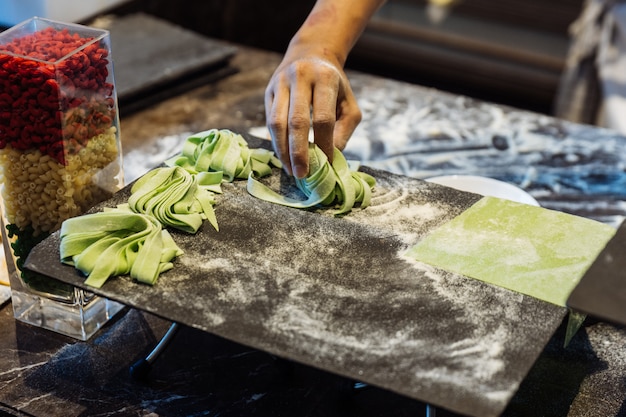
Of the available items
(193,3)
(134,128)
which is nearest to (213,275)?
(134,128)

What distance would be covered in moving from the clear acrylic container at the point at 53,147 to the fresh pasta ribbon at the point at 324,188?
265 mm

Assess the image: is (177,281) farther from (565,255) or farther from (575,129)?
(575,129)

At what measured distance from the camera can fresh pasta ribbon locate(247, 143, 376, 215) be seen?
134cm

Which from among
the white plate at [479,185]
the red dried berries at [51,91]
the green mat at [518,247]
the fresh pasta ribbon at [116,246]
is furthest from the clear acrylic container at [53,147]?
the white plate at [479,185]

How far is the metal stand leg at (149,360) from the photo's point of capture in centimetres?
128

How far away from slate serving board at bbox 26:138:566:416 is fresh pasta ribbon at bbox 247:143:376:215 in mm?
29

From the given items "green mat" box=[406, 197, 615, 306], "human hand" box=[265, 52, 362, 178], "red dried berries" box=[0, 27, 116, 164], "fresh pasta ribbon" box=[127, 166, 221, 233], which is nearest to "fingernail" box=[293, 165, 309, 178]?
"human hand" box=[265, 52, 362, 178]

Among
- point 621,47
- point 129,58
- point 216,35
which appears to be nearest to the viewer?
point 129,58

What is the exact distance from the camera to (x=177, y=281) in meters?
1.13

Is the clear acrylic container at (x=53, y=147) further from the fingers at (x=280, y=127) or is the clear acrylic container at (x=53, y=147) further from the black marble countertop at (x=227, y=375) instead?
A: the fingers at (x=280, y=127)

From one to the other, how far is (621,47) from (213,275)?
271 centimetres

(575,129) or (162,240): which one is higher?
(162,240)

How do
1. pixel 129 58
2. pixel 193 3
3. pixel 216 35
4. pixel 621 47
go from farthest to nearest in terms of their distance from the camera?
1. pixel 621 47
2. pixel 216 35
3. pixel 193 3
4. pixel 129 58

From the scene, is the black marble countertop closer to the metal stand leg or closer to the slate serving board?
the metal stand leg
